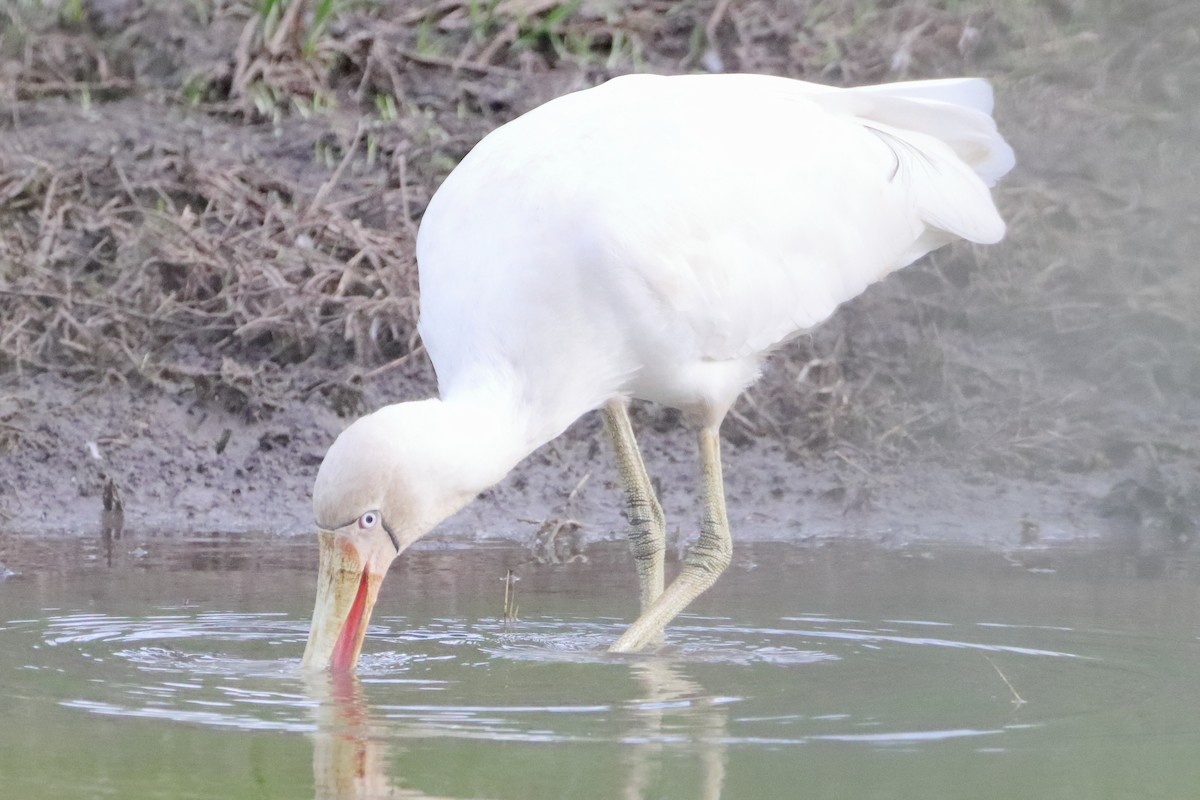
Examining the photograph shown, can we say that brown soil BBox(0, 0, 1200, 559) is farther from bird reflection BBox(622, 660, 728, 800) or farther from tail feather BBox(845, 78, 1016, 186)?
bird reflection BBox(622, 660, 728, 800)

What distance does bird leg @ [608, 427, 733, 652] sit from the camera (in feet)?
19.4

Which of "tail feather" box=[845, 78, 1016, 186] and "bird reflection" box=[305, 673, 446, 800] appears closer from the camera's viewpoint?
"bird reflection" box=[305, 673, 446, 800]

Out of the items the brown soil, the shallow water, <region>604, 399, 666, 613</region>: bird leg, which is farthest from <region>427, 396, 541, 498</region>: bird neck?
the brown soil

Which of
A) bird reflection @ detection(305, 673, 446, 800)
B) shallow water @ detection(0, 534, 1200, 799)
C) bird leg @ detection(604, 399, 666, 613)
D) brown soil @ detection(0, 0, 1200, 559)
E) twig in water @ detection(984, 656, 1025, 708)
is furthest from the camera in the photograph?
brown soil @ detection(0, 0, 1200, 559)

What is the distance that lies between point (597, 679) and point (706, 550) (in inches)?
48.8

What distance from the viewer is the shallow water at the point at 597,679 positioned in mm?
3967

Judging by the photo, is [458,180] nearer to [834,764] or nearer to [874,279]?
[874,279]

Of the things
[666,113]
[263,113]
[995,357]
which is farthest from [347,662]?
[263,113]

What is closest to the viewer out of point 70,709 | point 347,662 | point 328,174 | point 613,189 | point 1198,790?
point 1198,790

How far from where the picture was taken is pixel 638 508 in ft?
20.9

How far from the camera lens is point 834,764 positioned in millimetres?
4035

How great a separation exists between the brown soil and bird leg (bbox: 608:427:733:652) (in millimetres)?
848

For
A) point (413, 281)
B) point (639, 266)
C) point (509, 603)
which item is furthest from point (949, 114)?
point (413, 281)

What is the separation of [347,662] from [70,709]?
2.60 ft
